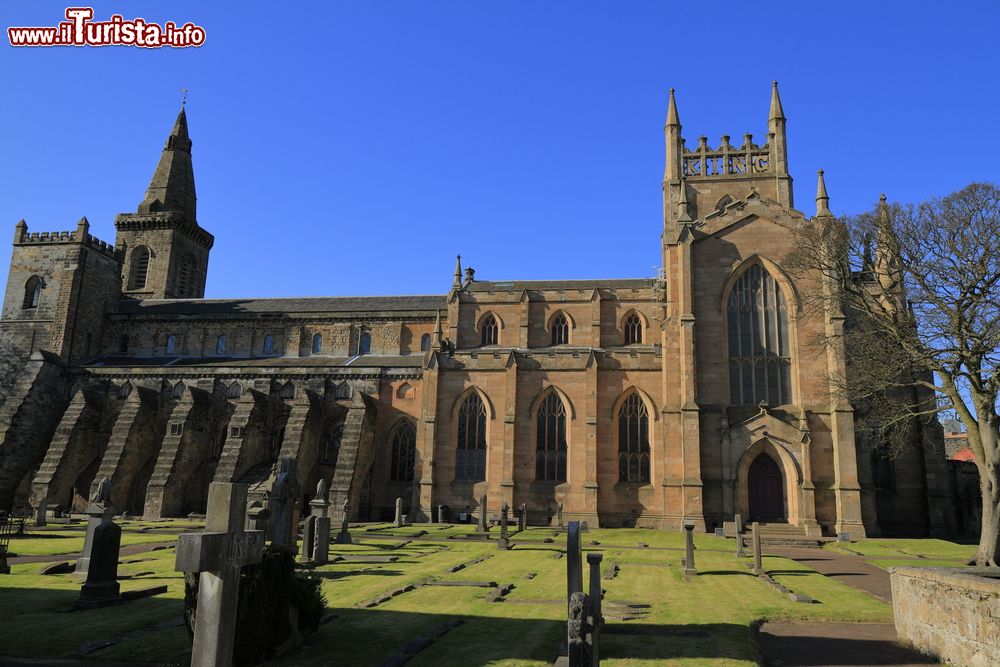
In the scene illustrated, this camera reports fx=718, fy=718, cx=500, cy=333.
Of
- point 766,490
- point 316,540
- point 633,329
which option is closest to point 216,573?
point 316,540

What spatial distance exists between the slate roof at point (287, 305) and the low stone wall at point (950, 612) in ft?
132

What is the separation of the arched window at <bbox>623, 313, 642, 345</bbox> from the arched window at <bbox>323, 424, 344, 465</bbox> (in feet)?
61.6

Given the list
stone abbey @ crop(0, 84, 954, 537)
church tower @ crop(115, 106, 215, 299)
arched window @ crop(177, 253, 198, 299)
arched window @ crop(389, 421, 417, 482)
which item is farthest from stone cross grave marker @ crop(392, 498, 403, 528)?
arched window @ crop(177, 253, 198, 299)

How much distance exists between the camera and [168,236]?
6231cm

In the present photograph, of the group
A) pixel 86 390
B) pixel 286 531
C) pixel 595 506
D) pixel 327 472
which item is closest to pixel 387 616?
pixel 286 531

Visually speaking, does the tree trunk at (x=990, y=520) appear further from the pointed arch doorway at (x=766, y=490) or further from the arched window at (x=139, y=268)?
the arched window at (x=139, y=268)

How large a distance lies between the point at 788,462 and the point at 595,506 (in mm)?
9875

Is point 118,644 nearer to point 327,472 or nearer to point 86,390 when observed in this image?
point 327,472

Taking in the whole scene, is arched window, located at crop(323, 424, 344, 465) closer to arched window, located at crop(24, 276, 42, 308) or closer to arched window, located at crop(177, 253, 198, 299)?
arched window, located at crop(24, 276, 42, 308)

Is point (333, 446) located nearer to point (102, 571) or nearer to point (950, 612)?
point (102, 571)

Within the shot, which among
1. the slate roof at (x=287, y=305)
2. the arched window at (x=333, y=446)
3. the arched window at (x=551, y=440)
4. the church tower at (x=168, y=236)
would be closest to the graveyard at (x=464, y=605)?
the arched window at (x=551, y=440)

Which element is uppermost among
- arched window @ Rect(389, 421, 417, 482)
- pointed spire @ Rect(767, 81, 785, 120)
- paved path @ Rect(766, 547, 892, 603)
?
pointed spire @ Rect(767, 81, 785, 120)

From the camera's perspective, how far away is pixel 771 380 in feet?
120

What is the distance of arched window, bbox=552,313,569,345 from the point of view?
46094mm
